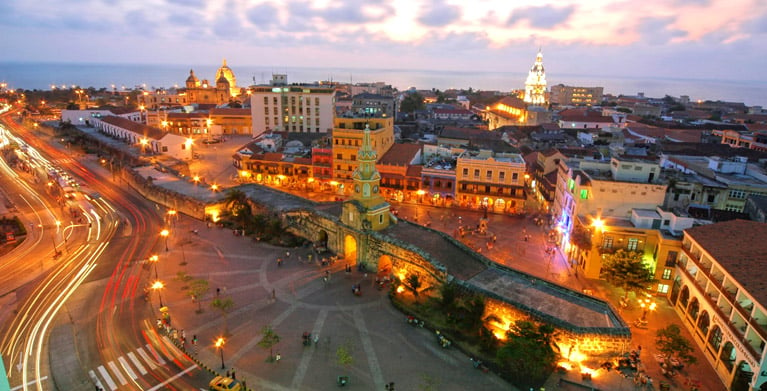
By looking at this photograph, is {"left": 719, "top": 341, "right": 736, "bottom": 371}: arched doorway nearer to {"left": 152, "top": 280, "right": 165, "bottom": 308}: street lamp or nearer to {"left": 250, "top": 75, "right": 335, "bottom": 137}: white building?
{"left": 152, "top": 280, "right": 165, "bottom": 308}: street lamp

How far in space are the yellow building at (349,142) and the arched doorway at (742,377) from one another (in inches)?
1853

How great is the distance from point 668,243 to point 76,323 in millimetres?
47330

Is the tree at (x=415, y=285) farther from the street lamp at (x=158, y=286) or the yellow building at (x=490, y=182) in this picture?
the yellow building at (x=490, y=182)

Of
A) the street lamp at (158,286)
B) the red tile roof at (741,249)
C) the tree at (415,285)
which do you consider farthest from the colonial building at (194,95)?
the red tile roof at (741,249)

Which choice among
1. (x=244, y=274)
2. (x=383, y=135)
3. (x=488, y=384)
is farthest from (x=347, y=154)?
(x=488, y=384)

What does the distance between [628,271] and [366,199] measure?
23360mm

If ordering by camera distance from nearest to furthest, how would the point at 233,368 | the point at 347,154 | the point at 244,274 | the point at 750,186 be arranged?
the point at 233,368 → the point at 244,274 → the point at 750,186 → the point at 347,154

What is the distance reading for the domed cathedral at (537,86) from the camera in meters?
152

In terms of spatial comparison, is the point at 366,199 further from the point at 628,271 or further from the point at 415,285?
the point at 628,271

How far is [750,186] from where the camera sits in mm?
45125

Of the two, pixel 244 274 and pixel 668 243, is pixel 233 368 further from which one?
pixel 668 243

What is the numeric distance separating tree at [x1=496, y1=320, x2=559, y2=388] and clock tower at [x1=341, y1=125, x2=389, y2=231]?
17834 millimetres

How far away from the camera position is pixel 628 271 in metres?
35.7

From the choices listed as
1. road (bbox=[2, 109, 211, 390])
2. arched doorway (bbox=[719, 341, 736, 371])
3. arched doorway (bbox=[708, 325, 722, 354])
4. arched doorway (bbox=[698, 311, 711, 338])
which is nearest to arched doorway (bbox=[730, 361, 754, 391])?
arched doorway (bbox=[719, 341, 736, 371])
